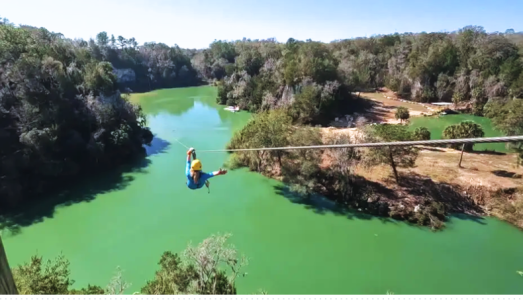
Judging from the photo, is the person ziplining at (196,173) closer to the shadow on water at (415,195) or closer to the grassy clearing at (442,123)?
the shadow on water at (415,195)

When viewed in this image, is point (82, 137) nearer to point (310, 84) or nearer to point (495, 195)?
point (310, 84)

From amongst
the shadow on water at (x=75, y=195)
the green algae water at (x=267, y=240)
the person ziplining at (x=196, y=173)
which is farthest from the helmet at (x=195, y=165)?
the shadow on water at (x=75, y=195)

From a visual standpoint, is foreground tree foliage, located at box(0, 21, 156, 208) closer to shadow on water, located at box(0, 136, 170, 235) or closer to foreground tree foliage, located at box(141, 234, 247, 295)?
shadow on water, located at box(0, 136, 170, 235)

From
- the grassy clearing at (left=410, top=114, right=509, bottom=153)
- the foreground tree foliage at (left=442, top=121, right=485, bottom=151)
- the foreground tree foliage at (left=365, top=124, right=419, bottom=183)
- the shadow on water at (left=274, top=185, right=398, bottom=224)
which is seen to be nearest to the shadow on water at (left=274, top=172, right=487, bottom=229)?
the shadow on water at (left=274, top=185, right=398, bottom=224)

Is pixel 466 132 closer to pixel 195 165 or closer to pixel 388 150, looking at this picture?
pixel 388 150

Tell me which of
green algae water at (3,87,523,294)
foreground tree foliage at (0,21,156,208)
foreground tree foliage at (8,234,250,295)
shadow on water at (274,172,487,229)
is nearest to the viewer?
foreground tree foliage at (8,234,250,295)

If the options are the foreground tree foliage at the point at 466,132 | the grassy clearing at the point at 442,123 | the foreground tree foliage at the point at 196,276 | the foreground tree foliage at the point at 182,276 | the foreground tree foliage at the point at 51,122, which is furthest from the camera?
the grassy clearing at the point at 442,123

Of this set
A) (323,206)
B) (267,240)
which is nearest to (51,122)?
(267,240)
